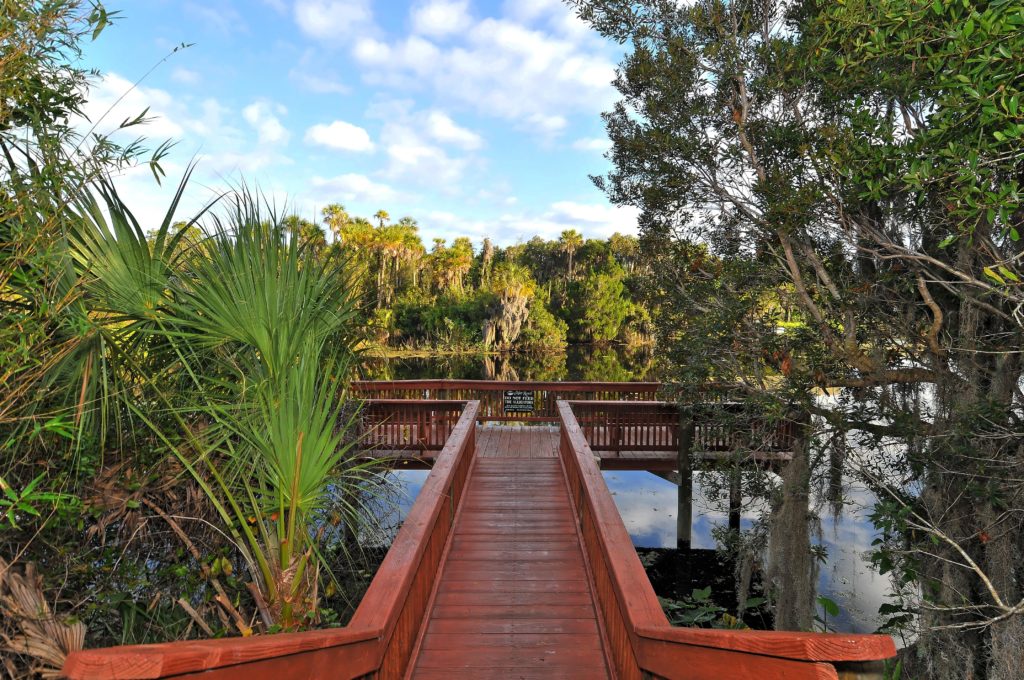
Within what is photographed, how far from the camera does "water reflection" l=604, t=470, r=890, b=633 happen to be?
831cm

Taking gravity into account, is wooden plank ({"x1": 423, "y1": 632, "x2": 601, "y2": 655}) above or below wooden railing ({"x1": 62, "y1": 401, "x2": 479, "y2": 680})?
below

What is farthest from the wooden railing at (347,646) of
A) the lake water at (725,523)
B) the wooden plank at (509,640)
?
→ the lake water at (725,523)

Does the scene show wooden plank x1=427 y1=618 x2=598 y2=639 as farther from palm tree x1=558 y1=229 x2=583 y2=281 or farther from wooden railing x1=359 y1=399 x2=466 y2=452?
palm tree x1=558 y1=229 x2=583 y2=281

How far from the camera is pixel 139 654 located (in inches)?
38.8

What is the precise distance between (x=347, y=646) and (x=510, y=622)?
1.85m

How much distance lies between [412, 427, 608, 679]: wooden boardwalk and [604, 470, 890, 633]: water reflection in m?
1.77

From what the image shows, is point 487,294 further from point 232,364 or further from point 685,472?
point 232,364

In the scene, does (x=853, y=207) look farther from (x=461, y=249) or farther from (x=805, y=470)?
(x=461, y=249)

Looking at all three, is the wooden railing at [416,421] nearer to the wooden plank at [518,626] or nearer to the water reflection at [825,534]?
the water reflection at [825,534]

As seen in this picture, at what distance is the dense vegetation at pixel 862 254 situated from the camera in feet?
11.8

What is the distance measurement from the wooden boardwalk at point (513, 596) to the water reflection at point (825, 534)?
1.77 metres

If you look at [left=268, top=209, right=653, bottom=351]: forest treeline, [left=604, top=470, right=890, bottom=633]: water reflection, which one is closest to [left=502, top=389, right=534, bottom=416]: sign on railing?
[left=604, top=470, right=890, bottom=633]: water reflection

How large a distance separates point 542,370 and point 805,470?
935 inches

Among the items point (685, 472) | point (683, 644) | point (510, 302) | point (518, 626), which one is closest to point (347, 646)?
point (683, 644)
